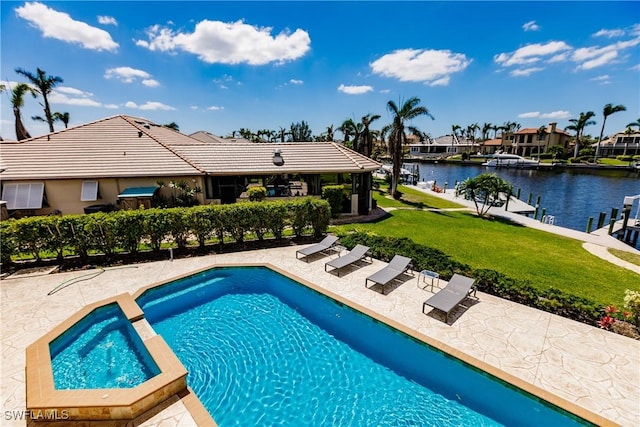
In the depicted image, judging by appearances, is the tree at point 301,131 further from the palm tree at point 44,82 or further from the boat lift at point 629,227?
the boat lift at point 629,227

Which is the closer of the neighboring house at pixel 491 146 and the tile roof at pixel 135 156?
the tile roof at pixel 135 156

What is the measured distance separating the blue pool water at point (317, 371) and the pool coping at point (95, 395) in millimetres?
875

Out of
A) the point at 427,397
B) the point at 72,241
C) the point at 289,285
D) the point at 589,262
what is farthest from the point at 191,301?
the point at 589,262

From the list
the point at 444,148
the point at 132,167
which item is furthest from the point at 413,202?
the point at 444,148

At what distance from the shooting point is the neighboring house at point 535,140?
9431cm

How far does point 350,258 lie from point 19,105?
124 feet

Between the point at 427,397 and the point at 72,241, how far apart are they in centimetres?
1549

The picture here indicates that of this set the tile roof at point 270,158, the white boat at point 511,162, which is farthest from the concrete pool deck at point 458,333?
the white boat at point 511,162

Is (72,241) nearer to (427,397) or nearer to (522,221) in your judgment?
(427,397)

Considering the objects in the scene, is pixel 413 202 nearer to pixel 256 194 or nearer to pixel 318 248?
pixel 256 194

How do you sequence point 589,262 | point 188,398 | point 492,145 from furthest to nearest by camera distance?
point 492,145 → point 589,262 → point 188,398

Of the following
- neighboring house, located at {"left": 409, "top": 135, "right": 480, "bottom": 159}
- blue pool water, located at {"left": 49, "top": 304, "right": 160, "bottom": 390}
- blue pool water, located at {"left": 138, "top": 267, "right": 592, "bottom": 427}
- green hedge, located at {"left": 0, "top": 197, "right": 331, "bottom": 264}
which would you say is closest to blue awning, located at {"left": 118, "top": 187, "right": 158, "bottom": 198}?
green hedge, located at {"left": 0, "top": 197, "right": 331, "bottom": 264}

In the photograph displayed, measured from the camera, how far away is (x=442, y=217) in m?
22.4

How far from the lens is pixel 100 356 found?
7695 millimetres
